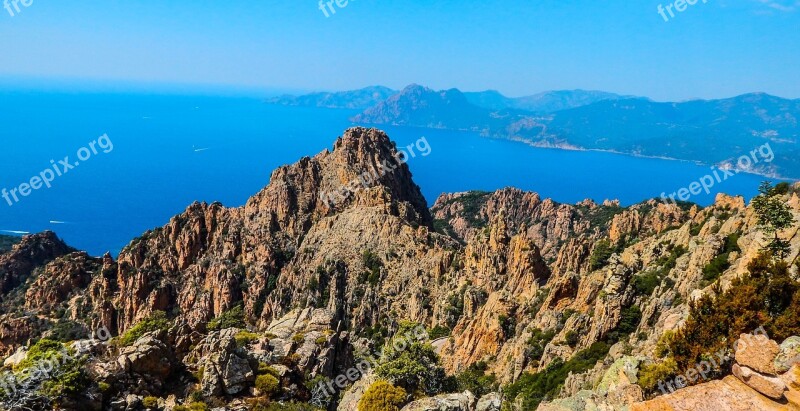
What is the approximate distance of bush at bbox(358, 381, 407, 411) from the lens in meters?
24.6

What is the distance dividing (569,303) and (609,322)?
9171 mm

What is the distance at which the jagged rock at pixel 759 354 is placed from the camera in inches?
628

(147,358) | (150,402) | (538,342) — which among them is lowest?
(538,342)

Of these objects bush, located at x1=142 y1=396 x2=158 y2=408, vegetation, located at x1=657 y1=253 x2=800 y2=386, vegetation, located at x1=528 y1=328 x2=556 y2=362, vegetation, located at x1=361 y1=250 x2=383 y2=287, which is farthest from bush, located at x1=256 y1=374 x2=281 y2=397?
vegetation, located at x1=361 y1=250 x2=383 y2=287

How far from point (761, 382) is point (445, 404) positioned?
12.5 m

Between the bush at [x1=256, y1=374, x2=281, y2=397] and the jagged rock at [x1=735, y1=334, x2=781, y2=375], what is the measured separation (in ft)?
74.1

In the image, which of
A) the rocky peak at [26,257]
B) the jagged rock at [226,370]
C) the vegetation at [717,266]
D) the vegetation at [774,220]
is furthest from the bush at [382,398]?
the rocky peak at [26,257]

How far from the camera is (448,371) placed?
48156 mm

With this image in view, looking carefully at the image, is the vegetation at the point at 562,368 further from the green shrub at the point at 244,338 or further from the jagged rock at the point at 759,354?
the green shrub at the point at 244,338

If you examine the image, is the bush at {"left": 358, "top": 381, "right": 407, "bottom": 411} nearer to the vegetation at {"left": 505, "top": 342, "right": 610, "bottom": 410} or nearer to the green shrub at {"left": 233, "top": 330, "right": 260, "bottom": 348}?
the vegetation at {"left": 505, "top": 342, "right": 610, "bottom": 410}

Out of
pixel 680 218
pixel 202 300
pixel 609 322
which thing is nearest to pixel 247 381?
pixel 609 322

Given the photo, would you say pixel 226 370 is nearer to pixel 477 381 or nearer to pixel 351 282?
pixel 477 381

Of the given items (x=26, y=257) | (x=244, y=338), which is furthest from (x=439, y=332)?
(x=26, y=257)

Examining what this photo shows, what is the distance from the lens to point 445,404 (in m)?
23.3
